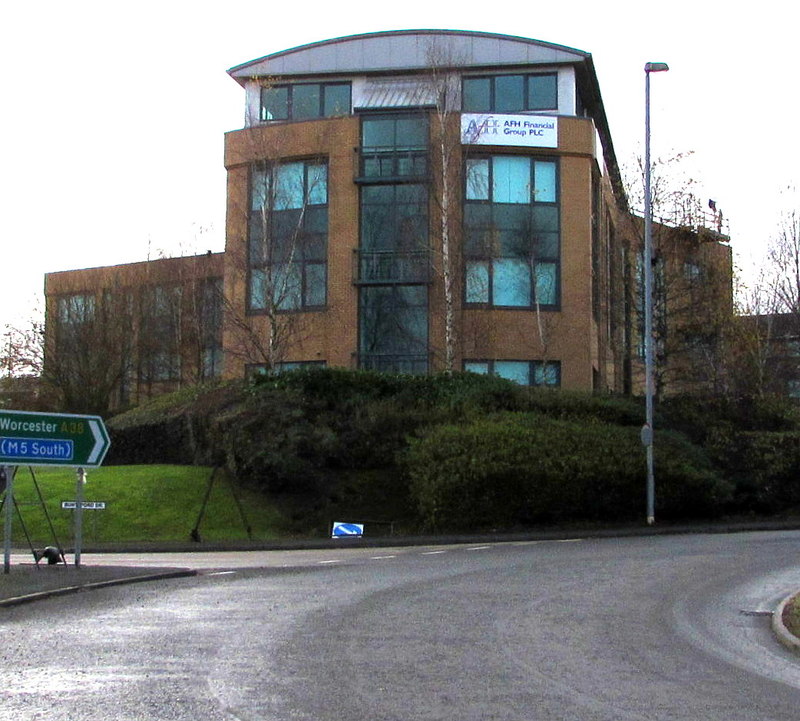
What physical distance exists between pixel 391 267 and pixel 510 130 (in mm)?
6715

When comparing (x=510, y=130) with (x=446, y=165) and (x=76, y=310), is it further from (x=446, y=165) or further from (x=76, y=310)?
(x=76, y=310)

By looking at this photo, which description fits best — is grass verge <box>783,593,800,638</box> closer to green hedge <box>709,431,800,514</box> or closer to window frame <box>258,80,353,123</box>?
green hedge <box>709,431,800,514</box>

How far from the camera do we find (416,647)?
11008mm

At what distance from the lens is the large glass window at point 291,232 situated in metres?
43.0

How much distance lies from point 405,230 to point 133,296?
19.7 m

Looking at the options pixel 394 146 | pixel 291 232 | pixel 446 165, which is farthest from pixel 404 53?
pixel 291 232

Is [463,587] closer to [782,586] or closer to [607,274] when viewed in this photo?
[782,586]

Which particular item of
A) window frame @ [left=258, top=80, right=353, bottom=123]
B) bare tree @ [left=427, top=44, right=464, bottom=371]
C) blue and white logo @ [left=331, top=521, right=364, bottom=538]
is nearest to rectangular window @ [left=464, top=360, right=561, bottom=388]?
bare tree @ [left=427, top=44, right=464, bottom=371]

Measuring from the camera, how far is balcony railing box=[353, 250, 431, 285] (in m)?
42.6

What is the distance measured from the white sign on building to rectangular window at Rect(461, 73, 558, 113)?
1467 mm

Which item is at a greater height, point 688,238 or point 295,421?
point 688,238

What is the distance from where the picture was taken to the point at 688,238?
4356 centimetres

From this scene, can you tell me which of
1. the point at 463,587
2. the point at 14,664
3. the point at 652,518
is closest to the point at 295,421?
the point at 652,518

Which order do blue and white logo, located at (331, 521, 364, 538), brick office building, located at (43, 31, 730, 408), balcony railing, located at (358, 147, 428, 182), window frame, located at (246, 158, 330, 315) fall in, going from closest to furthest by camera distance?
blue and white logo, located at (331, 521, 364, 538) → brick office building, located at (43, 31, 730, 408) → balcony railing, located at (358, 147, 428, 182) → window frame, located at (246, 158, 330, 315)
